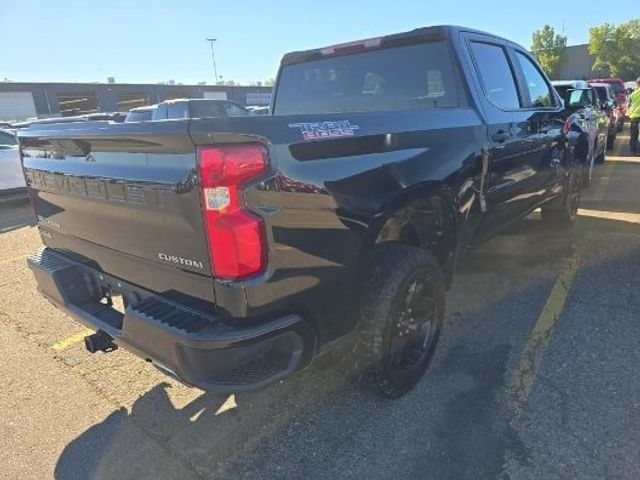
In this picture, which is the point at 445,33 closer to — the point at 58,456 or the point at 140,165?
the point at 140,165

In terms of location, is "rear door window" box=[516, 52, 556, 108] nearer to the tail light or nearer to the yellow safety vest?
the tail light

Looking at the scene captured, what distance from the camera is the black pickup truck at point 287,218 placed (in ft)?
6.51

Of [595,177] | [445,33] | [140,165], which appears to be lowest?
[595,177]

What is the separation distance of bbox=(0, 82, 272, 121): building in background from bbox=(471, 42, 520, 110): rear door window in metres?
38.1

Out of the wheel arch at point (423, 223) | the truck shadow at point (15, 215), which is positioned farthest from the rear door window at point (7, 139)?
the wheel arch at point (423, 223)

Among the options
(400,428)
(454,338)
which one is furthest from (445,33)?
(400,428)

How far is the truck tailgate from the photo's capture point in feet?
6.65

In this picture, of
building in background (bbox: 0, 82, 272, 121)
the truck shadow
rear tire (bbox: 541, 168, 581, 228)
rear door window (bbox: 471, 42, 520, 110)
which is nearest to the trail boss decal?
rear door window (bbox: 471, 42, 520, 110)

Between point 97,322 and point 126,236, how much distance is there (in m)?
0.47

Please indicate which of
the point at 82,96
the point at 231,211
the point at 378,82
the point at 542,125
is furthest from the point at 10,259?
the point at 82,96

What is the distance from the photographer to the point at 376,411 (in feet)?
9.36

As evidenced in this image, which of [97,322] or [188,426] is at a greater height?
[97,322]

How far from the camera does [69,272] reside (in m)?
2.79

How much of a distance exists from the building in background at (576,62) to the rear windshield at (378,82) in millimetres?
75382
